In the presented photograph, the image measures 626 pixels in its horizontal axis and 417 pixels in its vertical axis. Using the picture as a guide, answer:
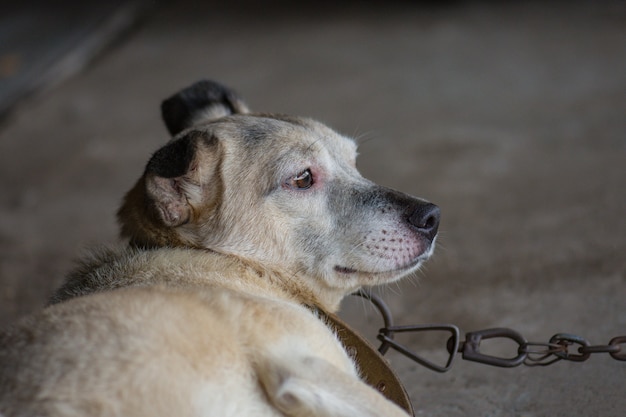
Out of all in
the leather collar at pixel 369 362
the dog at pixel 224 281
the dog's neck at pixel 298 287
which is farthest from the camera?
the dog's neck at pixel 298 287

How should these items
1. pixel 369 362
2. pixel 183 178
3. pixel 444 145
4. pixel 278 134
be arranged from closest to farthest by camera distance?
1. pixel 369 362
2. pixel 183 178
3. pixel 278 134
4. pixel 444 145

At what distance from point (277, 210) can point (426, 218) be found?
1.96ft

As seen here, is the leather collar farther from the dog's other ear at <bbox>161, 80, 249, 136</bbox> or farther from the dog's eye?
the dog's other ear at <bbox>161, 80, 249, 136</bbox>

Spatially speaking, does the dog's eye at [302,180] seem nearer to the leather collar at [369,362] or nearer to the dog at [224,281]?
the dog at [224,281]

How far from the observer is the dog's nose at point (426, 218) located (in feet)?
10.4

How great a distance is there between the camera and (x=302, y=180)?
324cm

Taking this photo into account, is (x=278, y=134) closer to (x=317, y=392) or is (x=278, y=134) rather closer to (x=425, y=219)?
(x=425, y=219)

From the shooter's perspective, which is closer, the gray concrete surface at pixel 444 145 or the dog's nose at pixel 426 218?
the dog's nose at pixel 426 218

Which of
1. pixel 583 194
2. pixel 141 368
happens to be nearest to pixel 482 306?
pixel 583 194

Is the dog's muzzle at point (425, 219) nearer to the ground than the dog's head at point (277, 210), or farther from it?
farther from it

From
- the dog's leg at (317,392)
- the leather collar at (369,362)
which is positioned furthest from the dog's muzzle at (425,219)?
the dog's leg at (317,392)

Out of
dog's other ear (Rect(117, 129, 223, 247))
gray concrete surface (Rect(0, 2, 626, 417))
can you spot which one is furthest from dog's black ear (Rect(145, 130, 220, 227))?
gray concrete surface (Rect(0, 2, 626, 417))

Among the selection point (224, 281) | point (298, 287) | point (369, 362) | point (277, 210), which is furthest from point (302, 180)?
point (369, 362)

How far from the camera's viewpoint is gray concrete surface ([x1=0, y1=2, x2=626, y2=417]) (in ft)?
14.3
